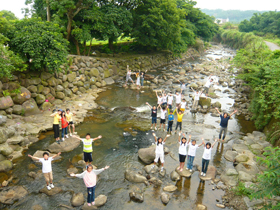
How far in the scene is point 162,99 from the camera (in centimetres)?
1708

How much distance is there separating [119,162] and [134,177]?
1.60 m

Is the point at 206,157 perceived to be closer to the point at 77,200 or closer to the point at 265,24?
the point at 77,200

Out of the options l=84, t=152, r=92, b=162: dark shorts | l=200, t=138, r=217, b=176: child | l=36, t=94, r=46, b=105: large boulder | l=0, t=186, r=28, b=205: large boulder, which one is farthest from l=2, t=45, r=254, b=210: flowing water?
l=36, t=94, r=46, b=105: large boulder

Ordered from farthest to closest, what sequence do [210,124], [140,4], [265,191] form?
[140,4], [210,124], [265,191]

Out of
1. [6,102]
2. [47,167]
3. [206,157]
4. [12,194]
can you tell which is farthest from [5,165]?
[206,157]

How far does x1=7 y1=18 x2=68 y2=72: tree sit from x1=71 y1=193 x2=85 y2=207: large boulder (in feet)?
34.0

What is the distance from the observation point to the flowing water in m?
8.44

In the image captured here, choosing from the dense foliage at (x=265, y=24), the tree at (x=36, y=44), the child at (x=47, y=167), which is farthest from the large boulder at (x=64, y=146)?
the dense foliage at (x=265, y=24)

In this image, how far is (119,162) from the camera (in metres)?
11.0

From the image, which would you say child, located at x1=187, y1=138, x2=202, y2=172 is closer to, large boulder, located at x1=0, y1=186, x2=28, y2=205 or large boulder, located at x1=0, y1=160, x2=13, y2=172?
large boulder, located at x1=0, y1=186, x2=28, y2=205

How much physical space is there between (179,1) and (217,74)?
24.0 m

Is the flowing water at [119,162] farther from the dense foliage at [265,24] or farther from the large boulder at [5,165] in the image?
the dense foliage at [265,24]

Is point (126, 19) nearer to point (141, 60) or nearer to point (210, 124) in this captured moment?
point (141, 60)

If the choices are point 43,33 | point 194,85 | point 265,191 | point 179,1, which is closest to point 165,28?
point 194,85
